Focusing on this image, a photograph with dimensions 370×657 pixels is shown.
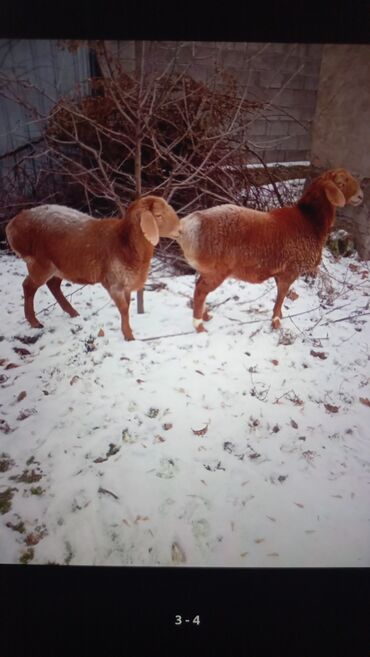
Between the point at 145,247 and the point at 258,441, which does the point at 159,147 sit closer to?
the point at 145,247

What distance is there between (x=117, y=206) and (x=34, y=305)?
65cm

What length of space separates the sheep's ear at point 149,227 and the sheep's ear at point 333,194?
81cm

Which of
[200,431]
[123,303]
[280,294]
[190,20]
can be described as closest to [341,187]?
[280,294]

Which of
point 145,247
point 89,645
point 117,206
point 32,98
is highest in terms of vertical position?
point 32,98

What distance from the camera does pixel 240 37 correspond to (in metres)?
1.16

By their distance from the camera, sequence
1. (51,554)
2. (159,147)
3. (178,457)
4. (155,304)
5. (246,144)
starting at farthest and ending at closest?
1. (155,304)
2. (159,147)
3. (246,144)
4. (178,457)
5. (51,554)

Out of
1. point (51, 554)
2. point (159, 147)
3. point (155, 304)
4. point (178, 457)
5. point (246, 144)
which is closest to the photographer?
point (51, 554)

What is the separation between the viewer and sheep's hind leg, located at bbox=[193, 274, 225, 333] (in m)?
1.70

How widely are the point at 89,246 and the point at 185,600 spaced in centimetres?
150

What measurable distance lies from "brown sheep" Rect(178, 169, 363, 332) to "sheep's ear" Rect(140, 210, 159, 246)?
0.47 feet

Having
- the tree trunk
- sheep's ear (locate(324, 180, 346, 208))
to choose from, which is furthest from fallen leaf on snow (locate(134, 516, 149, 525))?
sheep's ear (locate(324, 180, 346, 208))

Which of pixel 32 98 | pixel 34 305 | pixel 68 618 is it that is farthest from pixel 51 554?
pixel 32 98

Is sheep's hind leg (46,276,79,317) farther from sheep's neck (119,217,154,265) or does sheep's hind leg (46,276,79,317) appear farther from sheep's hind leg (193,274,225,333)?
sheep's hind leg (193,274,225,333)

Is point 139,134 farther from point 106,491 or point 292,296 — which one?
point 106,491
